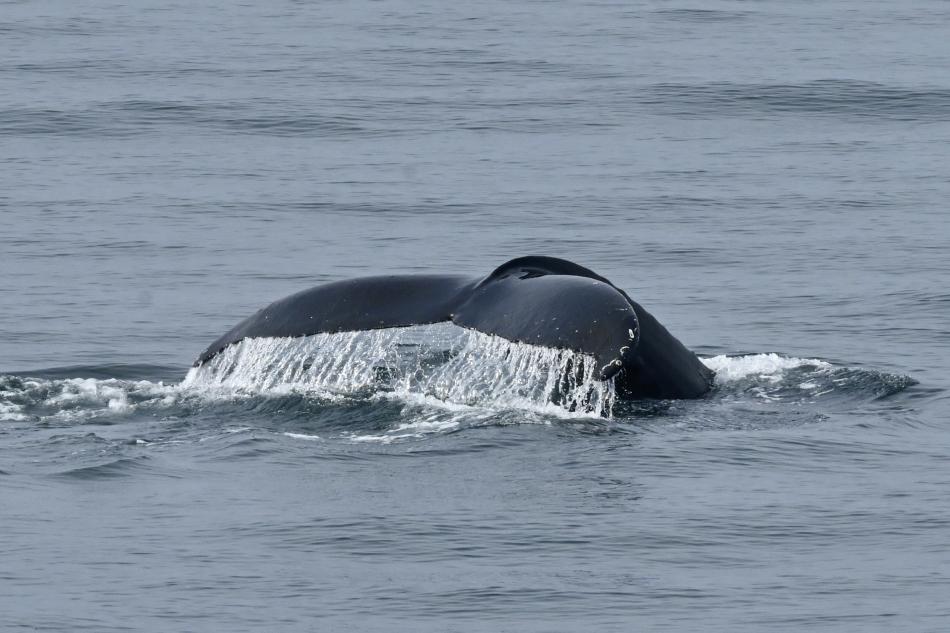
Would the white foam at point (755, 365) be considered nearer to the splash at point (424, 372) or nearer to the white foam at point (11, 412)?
the splash at point (424, 372)

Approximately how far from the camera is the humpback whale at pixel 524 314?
887 cm

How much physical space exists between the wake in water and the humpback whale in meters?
0.09

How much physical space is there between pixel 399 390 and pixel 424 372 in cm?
83

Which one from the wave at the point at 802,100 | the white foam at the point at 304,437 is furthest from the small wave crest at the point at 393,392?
the wave at the point at 802,100

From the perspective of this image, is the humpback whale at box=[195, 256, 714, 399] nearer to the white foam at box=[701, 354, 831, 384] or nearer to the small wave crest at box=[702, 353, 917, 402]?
the small wave crest at box=[702, 353, 917, 402]

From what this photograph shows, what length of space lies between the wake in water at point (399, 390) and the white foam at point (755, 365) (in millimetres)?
11

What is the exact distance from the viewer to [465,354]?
12531 millimetres

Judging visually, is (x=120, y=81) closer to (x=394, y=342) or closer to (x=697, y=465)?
(x=394, y=342)

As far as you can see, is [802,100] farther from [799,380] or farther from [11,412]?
[11,412]

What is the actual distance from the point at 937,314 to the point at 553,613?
777 centimetres

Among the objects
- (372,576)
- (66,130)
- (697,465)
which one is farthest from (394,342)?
(66,130)

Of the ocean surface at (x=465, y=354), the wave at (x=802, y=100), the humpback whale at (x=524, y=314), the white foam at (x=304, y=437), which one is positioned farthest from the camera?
the wave at (x=802, y=100)

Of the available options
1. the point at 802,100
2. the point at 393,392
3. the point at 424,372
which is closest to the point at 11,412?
the point at 393,392

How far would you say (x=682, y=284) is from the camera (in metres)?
16.2
